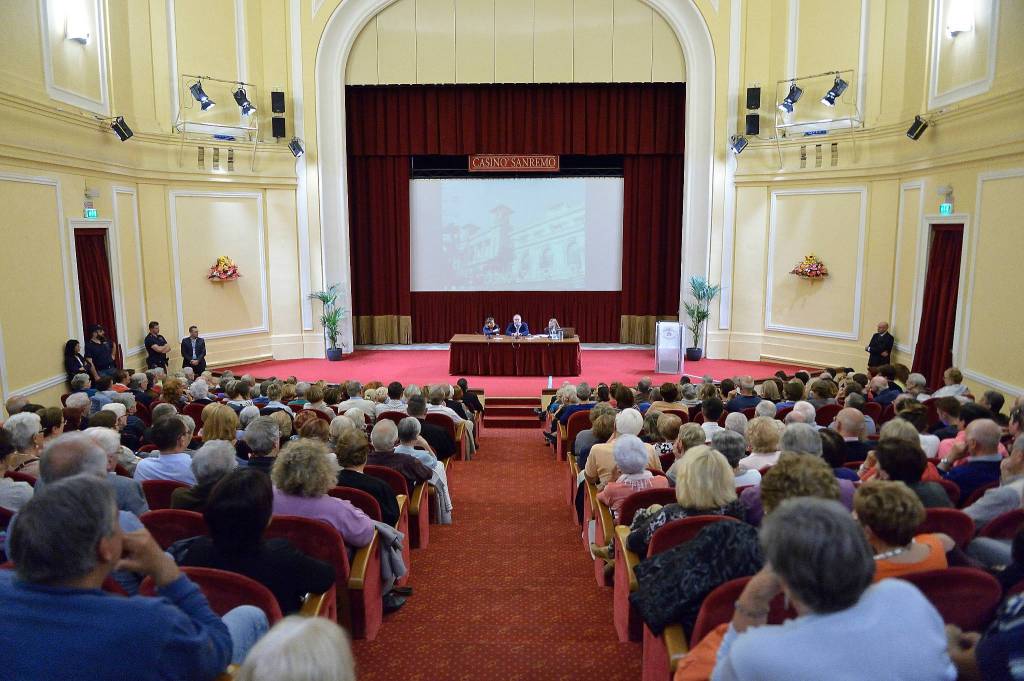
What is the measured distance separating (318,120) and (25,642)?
43.9 ft

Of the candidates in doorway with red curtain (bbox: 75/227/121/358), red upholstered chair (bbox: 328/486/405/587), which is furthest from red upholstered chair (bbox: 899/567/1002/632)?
A: doorway with red curtain (bbox: 75/227/121/358)

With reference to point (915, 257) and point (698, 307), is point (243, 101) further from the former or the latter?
point (915, 257)

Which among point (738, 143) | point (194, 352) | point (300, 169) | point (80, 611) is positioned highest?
point (738, 143)

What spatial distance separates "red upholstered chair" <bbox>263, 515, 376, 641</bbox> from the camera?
11.4 feet

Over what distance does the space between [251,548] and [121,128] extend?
1022 cm

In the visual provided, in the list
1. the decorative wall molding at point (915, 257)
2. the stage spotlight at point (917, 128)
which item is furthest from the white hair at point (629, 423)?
the stage spotlight at point (917, 128)

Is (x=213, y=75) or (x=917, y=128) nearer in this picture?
(x=917, y=128)

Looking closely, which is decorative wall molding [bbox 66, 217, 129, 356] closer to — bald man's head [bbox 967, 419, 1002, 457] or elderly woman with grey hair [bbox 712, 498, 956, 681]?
bald man's head [bbox 967, 419, 1002, 457]

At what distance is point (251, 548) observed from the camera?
9.43 feet

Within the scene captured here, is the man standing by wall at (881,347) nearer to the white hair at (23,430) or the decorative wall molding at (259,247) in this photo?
the decorative wall molding at (259,247)

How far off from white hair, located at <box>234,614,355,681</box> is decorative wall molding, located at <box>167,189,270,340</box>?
12.6 meters

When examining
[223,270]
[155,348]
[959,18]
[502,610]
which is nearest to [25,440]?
[502,610]

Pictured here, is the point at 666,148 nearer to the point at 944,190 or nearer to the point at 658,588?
the point at 944,190

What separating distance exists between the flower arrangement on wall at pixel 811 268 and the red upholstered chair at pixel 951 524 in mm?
10483
